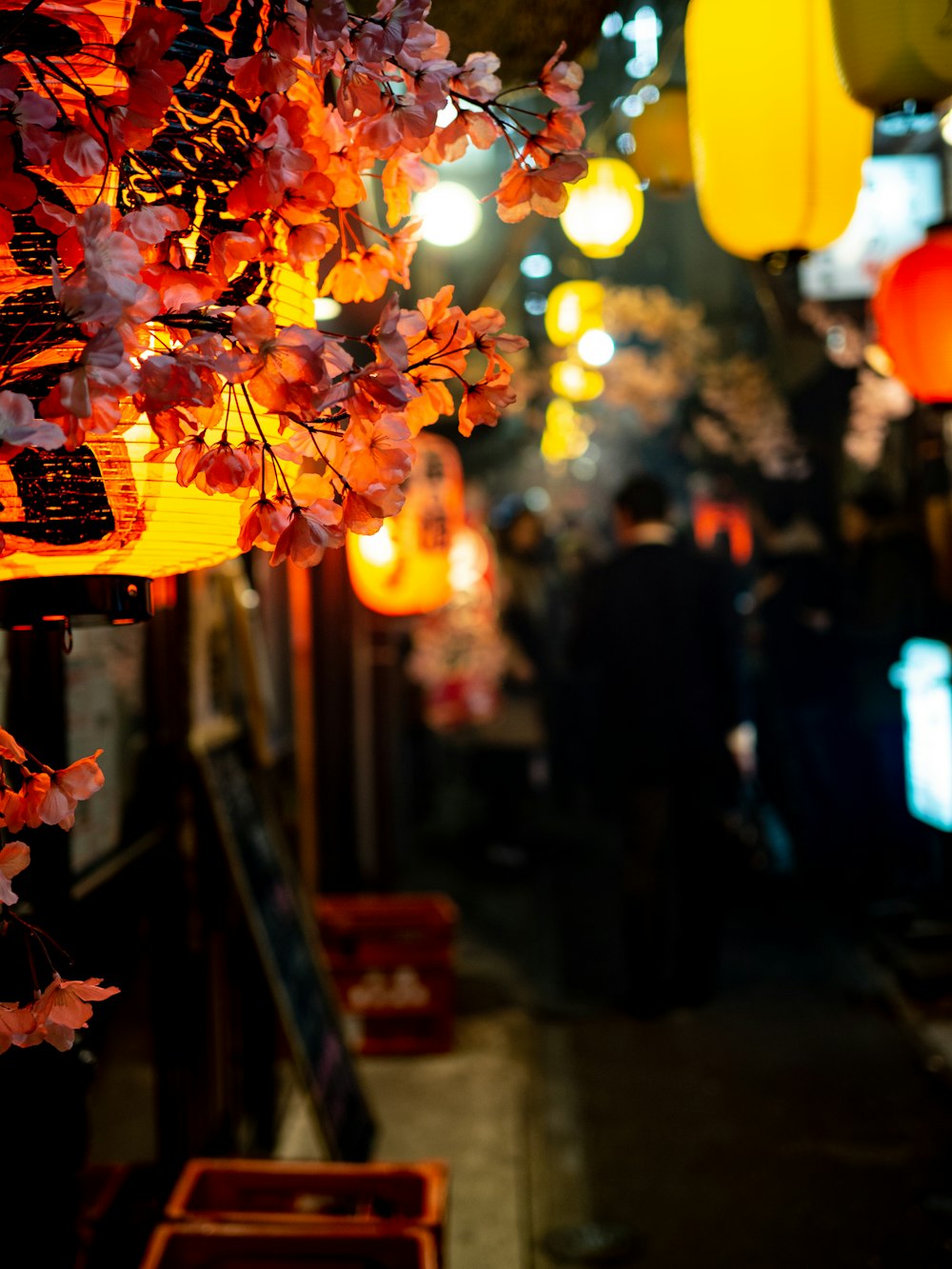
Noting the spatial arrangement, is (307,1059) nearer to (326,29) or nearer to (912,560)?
(326,29)

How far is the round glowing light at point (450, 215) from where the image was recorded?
8.66 m

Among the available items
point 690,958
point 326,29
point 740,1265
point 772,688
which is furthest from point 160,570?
point 772,688

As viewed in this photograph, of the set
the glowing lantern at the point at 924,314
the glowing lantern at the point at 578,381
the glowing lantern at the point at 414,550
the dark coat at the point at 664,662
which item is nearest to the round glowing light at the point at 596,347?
the glowing lantern at the point at 578,381

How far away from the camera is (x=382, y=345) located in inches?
63.9

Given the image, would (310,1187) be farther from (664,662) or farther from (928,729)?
(928,729)

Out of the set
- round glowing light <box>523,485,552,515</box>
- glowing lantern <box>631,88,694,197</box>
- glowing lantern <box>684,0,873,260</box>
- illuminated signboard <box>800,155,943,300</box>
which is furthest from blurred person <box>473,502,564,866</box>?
round glowing light <box>523,485,552,515</box>

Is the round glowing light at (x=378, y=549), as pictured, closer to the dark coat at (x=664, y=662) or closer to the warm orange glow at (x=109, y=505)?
the dark coat at (x=664, y=662)

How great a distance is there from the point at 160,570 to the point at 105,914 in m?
2.39

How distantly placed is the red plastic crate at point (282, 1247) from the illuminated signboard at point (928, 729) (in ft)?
18.5

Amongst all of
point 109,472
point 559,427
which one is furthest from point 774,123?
point 559,427

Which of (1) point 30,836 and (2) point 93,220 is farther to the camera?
(1) point 30,836

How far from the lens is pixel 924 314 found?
546cm

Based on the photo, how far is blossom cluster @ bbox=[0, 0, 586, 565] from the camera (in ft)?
4.81

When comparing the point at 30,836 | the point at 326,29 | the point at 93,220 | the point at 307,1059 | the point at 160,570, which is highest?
the point at 326,29
